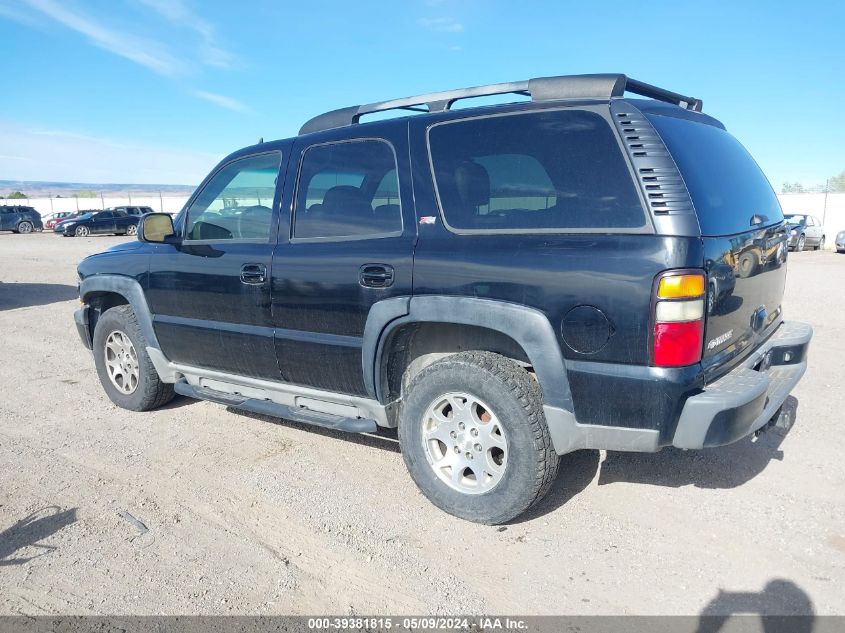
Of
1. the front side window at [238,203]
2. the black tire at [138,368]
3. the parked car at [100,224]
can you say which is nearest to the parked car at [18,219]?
the parked car at [100,224]

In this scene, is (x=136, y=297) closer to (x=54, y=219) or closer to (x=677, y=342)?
(x=677, y=342)

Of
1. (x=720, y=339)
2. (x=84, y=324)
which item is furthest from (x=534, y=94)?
(x=84, y=324)

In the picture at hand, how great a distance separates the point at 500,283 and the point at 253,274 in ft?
5.47

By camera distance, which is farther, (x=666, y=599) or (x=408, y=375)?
(x=408, y=375)

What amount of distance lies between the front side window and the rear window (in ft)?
7.66

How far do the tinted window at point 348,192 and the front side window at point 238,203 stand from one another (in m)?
0.28

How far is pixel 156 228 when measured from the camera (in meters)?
4.34

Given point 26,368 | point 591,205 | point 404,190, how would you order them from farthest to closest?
point 26,368
point 404,190
point 591,205

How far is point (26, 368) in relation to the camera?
21.1ft

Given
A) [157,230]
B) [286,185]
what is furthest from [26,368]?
[286,185]

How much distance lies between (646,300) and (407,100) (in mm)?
1900

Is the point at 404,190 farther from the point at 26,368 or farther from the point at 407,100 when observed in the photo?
the point at 26,368

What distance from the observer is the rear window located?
279 centimetres

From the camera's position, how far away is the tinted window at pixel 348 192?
351 cm
